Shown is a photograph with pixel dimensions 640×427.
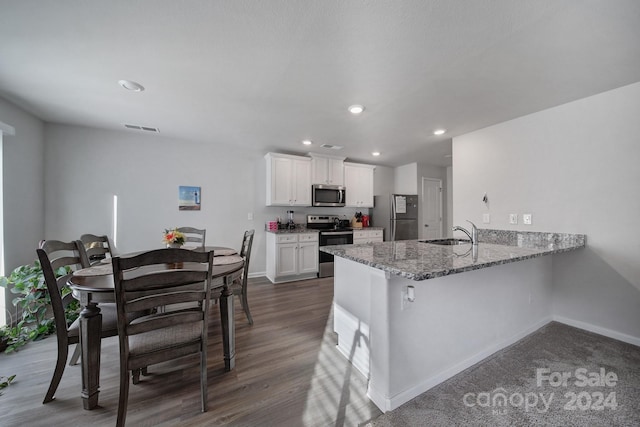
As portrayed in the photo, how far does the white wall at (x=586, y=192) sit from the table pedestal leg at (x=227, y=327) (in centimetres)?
336

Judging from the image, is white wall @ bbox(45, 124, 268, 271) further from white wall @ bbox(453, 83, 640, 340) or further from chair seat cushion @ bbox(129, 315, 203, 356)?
white wall @ bbox(453, 83, 640, 340)

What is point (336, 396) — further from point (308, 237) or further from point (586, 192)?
point (586, 192)

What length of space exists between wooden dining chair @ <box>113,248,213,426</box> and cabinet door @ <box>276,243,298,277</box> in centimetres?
256

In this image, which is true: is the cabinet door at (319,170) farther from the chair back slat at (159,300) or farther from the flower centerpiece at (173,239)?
the chair back slat at (159,300)

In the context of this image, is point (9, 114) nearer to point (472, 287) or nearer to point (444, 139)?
point (472, 287)

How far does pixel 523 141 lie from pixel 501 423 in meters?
2.94

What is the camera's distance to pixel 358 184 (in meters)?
5.16

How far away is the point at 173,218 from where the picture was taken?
3.95 metres

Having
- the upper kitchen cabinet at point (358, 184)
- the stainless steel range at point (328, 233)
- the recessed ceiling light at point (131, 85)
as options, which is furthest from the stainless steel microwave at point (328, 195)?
the recessed ceiling light at point (131, 85)

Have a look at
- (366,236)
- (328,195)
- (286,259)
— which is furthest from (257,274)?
(366,236)

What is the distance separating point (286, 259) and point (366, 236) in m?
1.74

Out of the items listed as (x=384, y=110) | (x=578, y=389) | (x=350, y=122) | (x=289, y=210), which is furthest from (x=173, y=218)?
(x=578, y=389)

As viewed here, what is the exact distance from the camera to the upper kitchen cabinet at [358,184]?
199 inches

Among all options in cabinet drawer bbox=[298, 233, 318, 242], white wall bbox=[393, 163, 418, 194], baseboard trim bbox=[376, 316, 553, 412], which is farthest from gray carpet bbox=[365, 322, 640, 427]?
white wall bbox=[393, 163, 418, 194]
